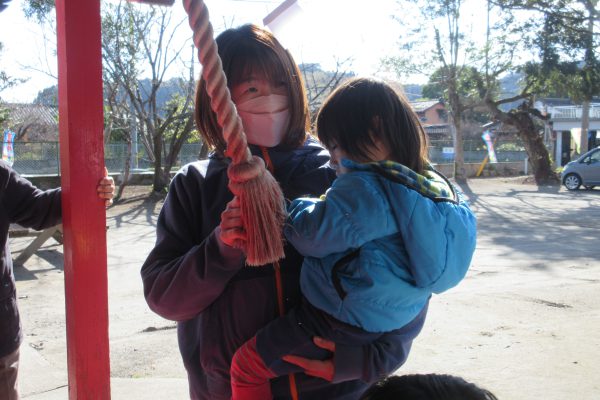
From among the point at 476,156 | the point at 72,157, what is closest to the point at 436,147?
the point at 476,156

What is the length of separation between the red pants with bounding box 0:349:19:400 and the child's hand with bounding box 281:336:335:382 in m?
1.40

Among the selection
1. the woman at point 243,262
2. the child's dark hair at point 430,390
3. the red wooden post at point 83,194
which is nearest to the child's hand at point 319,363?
the woman at point 243,262

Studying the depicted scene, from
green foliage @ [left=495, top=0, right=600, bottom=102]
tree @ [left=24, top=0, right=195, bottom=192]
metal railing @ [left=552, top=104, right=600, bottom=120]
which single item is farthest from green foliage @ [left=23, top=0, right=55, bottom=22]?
metal railing @ [left=552, top=104, right=600, bottom=120]

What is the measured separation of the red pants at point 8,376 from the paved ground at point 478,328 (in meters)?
1.25

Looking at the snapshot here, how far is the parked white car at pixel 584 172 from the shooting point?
66.3 ft

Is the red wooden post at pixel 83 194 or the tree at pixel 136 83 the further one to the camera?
the tree at pixel 136 83

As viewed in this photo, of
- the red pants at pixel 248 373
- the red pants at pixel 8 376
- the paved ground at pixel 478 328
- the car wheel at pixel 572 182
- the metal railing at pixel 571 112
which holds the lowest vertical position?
the paved ground at pixel 478 328

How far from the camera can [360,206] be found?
1.29m

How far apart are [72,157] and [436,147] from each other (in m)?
29.0

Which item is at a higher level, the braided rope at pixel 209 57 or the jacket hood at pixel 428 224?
the braided rope at pixel 209 57

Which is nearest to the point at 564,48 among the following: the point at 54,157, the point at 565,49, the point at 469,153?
the point at 565,49

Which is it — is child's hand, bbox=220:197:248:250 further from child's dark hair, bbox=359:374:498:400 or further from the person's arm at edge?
the person's arm at edge

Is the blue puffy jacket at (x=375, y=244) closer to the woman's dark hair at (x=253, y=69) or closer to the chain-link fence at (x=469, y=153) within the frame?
the woman's dark hair at (x=253, y=69)

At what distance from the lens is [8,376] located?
7.32 feet
